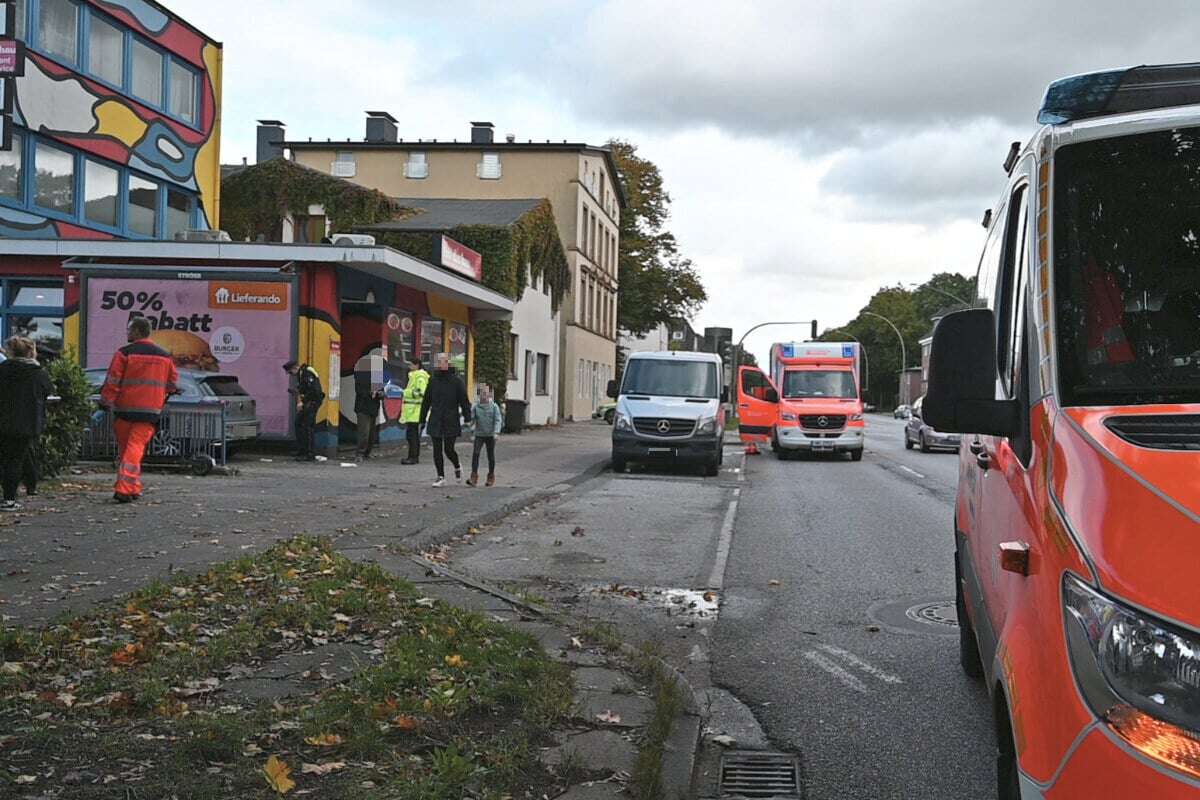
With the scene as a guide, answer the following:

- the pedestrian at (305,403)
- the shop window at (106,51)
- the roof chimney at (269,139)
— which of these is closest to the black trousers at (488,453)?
the pedestrian at (305,403)

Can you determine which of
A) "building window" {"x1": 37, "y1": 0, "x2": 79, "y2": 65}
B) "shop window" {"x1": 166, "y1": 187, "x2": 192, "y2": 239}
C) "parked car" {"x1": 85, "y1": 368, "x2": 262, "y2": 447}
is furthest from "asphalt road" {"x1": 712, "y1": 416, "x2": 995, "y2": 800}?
"shop window" {"x1": 166, "y1": 187, "x2": 192, "y2": 239}

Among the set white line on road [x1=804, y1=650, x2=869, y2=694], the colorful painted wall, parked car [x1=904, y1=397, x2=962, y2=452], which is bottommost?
white line on road [x1=804, y1=650, x2=869, y2=694]

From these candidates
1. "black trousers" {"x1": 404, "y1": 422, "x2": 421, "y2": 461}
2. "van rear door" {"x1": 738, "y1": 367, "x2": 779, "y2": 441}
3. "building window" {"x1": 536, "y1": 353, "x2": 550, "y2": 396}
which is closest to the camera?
"black trousers" {"x1": 404, "y1": 422, "x2": 421, "y2": 461}

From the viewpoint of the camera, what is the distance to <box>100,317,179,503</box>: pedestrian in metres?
12.5

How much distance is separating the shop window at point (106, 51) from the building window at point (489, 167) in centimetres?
2633

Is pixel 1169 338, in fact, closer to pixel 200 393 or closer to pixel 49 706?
pixel 49 706

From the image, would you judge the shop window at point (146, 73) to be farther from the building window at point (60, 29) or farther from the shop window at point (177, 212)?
the shop window at point (177, 212)

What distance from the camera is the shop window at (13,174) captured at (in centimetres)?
2383

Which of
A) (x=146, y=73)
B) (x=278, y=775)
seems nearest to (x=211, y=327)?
(x=146, y=73)

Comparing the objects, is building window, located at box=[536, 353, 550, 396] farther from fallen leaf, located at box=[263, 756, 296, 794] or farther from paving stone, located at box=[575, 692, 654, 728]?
fallen leaf, located at box=[263, 756, 296, 794]

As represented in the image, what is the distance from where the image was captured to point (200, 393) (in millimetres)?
17891

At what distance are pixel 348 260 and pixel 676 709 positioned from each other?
53.9ft

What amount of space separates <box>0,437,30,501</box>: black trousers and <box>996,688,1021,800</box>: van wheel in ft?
34.8

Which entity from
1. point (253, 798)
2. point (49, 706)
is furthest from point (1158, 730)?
point (49, 706)
